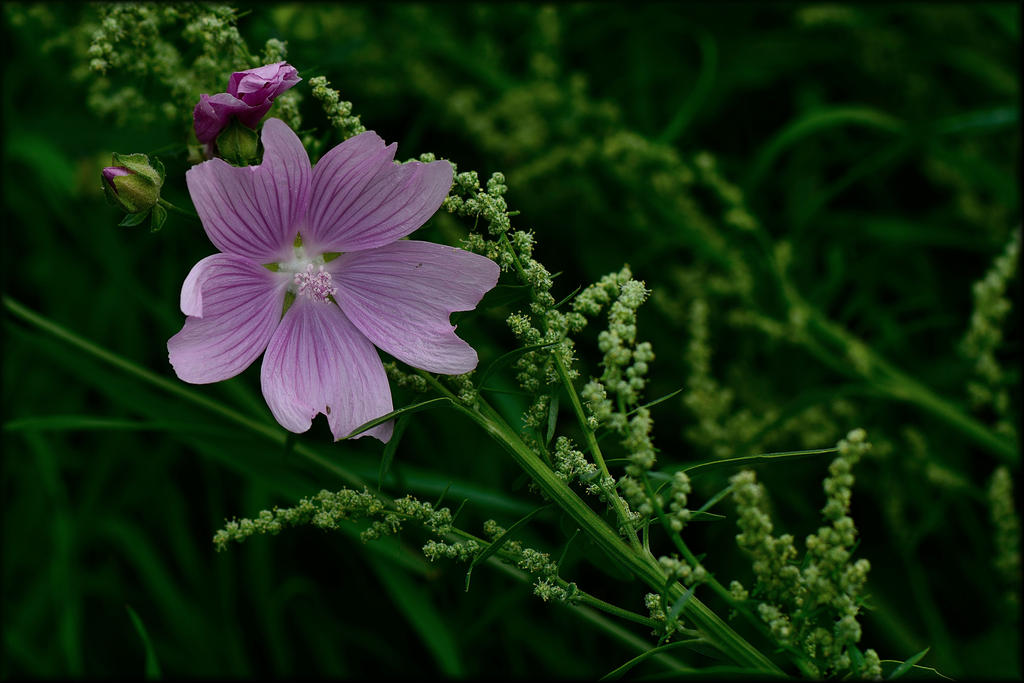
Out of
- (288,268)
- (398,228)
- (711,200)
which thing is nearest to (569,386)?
(398,228)

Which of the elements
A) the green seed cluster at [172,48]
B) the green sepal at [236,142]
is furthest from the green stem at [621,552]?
the green seed cluster at [172,48]

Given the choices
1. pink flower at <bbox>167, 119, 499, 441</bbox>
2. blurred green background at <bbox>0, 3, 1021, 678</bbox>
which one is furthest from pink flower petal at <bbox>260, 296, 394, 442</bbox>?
blurred green background at <bbox>0, 3, 1021, 678</bbox>

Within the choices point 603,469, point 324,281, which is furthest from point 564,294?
point 603,469

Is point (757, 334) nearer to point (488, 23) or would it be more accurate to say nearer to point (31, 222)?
→ point (488, 23)

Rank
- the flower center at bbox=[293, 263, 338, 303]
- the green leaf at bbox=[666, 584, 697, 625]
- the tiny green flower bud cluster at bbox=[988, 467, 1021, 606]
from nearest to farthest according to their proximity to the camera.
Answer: the green leaf at bbox=[666, 584, 697, 625], the flower center at bbox=[293, 263, 338, 303], the tiny green flower bud cluster at bbox=[988, 467, 1021, 606]

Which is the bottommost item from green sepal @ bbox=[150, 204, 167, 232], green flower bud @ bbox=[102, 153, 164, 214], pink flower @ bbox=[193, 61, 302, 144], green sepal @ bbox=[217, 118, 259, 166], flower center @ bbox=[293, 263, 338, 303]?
flower center @ bbox=[293, 263, 338, 303]

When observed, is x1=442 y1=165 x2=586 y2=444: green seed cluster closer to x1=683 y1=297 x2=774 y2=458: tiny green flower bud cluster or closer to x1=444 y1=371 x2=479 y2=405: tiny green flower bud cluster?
x1=444 y1=371 x2=479 y2=405: tiny green flower bud cluster
